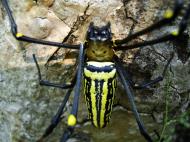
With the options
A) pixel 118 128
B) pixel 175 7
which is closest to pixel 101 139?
pixel 118 128

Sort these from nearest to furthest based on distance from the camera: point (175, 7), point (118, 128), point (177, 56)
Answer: point (175, 7) → point (177, 56) → point (118, 128)

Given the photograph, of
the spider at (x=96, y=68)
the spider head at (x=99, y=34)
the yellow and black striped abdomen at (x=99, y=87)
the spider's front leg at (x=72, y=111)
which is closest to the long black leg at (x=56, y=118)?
the spider's front leg at (x=72, y=111)

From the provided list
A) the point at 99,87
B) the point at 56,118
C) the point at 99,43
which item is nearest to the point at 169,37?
the point at 99,43

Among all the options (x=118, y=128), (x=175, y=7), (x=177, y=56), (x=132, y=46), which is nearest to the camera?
(x=175, y=7)

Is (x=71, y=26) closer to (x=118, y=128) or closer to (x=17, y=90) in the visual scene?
(x=17, y=90)

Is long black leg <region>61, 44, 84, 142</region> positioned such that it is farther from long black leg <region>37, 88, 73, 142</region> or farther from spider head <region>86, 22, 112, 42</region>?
long black leg <region>37, 88, 73, 142</region>

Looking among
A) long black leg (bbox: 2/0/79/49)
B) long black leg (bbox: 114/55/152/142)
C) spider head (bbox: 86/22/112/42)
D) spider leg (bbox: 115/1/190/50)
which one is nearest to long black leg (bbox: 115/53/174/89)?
long black leg (bbox: 114/55/152/142)
